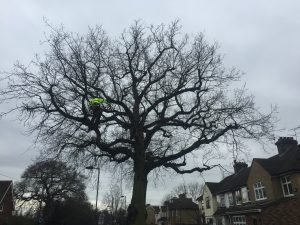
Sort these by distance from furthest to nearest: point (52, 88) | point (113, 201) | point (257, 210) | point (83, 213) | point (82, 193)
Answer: point (113, 201)
point (82, 193)
point (83, 213)
point (257, 210)
point (52, 88)

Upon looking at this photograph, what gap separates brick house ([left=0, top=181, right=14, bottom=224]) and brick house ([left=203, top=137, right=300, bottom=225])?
3420cm

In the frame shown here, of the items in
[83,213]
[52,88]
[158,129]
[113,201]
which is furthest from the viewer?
[113,201]

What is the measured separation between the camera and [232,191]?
159 ft

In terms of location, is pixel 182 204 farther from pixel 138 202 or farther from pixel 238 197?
pixel 138 202

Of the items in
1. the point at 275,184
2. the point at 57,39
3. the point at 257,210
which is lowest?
the point at 257,210

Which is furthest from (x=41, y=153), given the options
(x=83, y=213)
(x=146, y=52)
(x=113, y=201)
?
(x=113, y=201)

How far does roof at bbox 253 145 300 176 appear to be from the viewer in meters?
35.2

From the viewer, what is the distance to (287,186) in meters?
36.1

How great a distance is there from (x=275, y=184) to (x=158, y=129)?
2116 centimetres

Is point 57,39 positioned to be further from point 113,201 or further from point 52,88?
point 113,201

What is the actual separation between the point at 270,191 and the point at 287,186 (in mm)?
2042

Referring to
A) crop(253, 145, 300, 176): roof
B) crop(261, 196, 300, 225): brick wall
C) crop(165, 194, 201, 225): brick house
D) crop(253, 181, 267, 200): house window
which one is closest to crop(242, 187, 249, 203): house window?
crop(253, 181, 267, 200): house window

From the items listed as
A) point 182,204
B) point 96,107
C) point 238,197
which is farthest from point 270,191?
point 182,204

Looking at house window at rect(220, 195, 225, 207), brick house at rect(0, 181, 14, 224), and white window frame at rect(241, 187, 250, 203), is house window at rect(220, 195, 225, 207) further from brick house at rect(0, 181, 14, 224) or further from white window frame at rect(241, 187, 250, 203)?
brick house at rect(0, 181, 14, 224)
